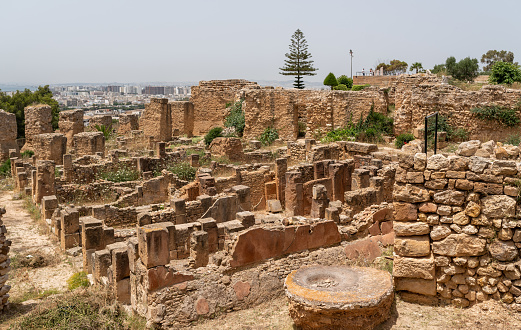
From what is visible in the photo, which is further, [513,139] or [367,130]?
[367,130]

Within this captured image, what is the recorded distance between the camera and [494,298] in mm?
5902

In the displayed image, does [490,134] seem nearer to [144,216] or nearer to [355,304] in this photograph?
[144,216]

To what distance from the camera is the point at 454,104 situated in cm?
1866

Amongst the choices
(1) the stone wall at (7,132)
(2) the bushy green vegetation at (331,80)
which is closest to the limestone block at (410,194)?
(1) the stone wall at (7,132)

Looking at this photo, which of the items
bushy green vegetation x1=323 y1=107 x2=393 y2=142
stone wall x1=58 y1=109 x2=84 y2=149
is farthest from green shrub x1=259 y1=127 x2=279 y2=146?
stone wall x1=58 y1=109 x2=84 y2=149

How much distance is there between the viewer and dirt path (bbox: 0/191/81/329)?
9789mm

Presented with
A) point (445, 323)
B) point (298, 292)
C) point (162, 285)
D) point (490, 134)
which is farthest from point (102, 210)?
point (490, 134)

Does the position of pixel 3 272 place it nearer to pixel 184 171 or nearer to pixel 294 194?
pixel 294 194

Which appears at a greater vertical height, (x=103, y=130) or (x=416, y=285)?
(x=103, y=130)

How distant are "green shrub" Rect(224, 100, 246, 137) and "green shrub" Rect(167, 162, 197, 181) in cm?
798

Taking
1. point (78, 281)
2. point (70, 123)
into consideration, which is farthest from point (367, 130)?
point (70, 123)

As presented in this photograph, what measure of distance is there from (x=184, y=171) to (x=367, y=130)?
8245 millimetres

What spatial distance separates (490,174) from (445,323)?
1791 mm

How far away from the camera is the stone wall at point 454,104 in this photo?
17734mm
